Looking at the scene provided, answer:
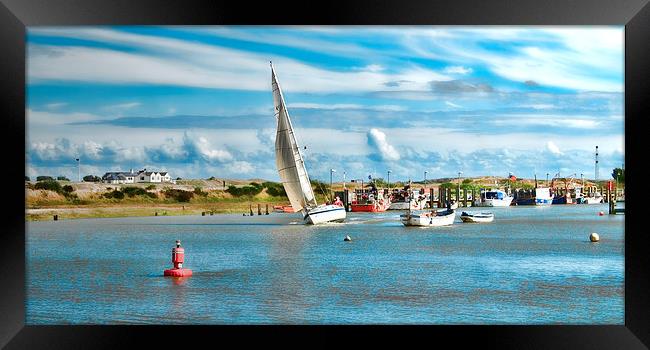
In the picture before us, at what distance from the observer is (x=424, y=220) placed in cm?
4228

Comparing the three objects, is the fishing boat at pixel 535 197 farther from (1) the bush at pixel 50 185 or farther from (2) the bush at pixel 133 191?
(1) the bush at pixel 50 185

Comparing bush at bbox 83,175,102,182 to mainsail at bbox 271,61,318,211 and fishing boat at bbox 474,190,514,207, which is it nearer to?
mainsail at bbox 271,61,318,211

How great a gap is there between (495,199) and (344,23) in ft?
255

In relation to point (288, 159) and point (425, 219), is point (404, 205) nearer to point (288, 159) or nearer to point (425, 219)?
point (425, 219)

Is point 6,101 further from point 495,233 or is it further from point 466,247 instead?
point 495,233

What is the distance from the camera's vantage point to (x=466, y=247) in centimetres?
2970

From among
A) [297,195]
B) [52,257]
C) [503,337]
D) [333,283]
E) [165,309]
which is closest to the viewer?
[503,337]

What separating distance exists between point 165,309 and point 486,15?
25.0ft

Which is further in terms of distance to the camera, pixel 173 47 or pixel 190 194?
pixel 190 194

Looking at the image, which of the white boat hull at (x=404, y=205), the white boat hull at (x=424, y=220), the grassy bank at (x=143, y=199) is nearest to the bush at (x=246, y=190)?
the grassy bank at (x=143, y=199)

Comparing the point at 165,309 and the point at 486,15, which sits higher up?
the point at 486,15

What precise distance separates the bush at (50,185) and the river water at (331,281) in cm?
2062

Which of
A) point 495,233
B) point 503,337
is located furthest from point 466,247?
point 503,337

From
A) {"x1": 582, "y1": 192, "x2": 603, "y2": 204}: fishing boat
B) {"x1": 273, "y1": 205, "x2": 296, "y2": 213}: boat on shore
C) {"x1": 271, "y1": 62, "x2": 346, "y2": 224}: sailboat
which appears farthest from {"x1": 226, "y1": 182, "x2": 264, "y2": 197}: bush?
{"x1": 582, "y1": 192, "x2": 603, "y2": 204}: fishing boat
